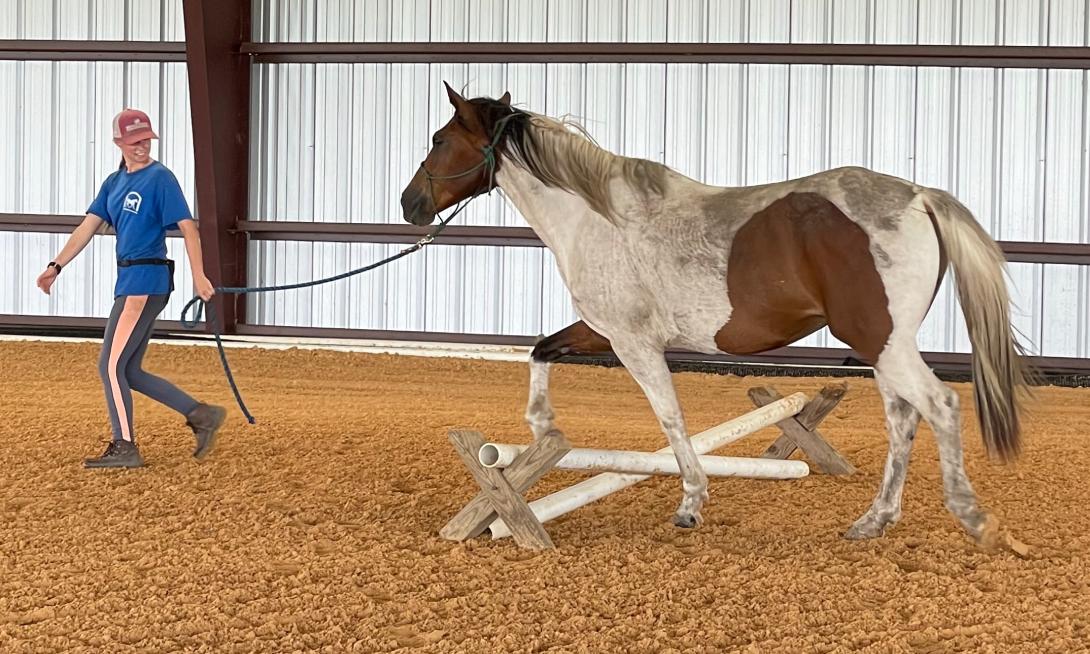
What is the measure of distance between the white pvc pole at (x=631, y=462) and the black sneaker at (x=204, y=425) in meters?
2.19

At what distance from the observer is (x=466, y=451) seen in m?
4.34

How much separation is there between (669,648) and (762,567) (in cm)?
95

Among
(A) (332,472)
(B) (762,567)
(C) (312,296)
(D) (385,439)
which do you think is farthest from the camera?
(C) (312,296)

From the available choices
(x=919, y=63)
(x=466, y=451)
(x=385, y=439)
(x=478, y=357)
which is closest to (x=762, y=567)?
(x=466, y=451)

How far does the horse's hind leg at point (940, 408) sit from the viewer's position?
159 inches

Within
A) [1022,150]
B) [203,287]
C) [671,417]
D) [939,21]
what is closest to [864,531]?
[671,417]

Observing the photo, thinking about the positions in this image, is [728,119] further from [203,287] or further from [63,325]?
[63,325]

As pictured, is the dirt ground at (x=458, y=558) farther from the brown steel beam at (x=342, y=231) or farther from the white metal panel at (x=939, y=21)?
the white metal panel at (x=939, y=21)

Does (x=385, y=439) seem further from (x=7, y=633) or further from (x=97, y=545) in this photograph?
(x=7, y=633)

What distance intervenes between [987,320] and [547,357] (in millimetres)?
1950

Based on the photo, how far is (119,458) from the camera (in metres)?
5.54

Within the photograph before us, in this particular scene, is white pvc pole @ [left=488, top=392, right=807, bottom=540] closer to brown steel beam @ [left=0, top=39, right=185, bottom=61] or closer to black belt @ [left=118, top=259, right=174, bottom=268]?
black belt @ [left=118, top=259, right=174, bottom=268]

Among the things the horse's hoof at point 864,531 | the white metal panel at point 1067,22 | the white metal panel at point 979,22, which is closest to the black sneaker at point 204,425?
the horse's hoof at point 864,531

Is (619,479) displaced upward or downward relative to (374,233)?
downward
